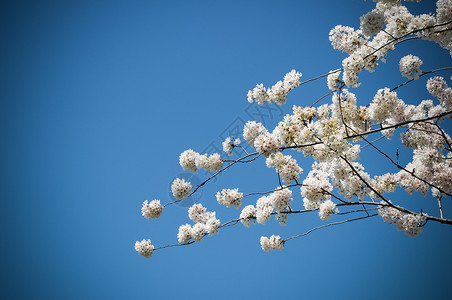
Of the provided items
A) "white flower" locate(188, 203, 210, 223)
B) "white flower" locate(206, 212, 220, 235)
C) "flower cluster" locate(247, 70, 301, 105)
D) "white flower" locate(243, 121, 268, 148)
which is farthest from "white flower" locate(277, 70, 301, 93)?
"white flower" locate(188, 203, 210, 223)

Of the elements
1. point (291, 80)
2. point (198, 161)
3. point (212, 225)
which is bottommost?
point (212, 225)

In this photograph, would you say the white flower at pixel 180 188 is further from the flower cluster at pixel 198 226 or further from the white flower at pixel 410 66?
the white flower at pixel 410 66

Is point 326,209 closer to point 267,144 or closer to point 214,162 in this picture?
point 267,144

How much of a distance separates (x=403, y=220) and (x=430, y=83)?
2708 mm

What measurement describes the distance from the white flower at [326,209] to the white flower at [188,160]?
2.00 metres

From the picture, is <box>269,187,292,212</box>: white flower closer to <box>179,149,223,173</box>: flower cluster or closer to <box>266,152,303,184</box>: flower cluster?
<box>266,152,303,184</box>: flower cluster

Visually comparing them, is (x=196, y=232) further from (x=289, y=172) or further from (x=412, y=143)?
(x=412, y=143)

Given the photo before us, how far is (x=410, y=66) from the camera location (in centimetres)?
341

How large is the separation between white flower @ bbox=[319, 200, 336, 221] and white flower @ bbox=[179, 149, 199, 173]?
2001 millimetres

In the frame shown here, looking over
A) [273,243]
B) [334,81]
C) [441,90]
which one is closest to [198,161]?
[273,243]

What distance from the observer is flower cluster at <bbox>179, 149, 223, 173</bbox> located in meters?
3.79

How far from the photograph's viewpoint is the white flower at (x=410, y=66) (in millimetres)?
3365

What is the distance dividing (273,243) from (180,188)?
1.87 m

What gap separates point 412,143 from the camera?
3953 millimetres
